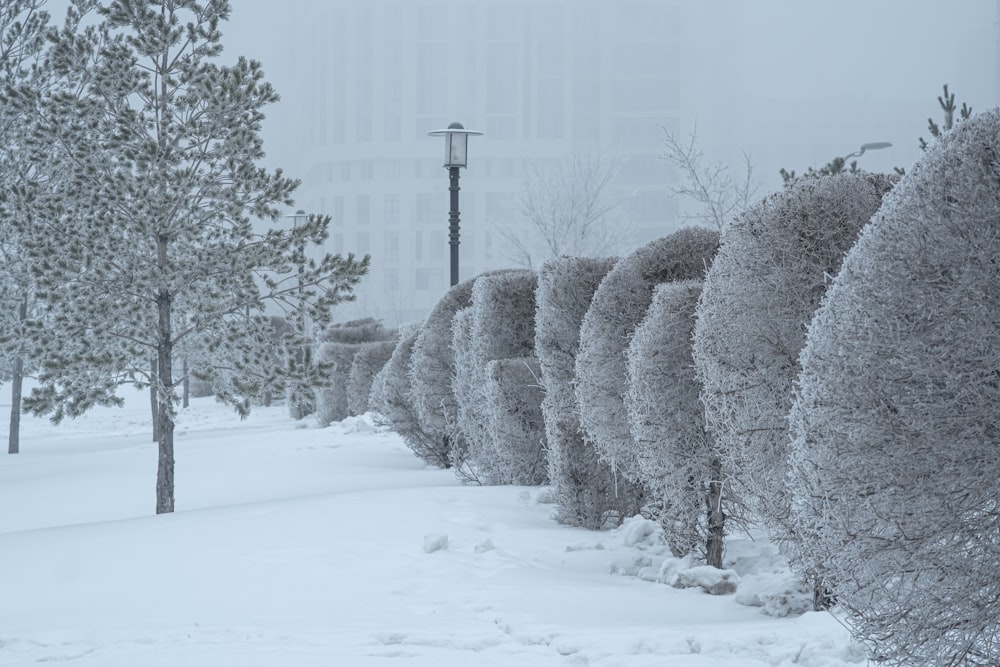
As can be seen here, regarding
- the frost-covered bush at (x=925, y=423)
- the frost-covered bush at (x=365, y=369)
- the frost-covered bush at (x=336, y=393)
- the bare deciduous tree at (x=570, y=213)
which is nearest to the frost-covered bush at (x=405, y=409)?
the frost-covered bush at (x=365, y=369)

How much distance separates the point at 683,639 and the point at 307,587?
2.51 metres

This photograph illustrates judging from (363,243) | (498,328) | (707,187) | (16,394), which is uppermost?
(363,243)

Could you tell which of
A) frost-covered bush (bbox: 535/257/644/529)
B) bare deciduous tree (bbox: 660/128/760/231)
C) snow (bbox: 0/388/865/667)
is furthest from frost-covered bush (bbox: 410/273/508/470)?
bare deciduous tree (bbox: 660/128/760/231)

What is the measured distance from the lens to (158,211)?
9828mm

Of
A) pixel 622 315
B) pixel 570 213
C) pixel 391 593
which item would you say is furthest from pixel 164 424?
pixel 570 213

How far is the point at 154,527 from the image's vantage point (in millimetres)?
7863

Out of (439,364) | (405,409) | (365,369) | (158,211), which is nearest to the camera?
(158,211)

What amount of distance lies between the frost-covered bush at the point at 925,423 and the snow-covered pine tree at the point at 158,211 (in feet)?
22.7

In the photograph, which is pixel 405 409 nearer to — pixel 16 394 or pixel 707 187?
pixel 16 394

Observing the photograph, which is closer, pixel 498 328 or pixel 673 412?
Answer: pixel 673 412

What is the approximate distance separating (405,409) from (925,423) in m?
10.5

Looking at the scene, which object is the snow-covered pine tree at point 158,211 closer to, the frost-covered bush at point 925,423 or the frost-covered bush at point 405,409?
the frost-covered bush at point 405,409

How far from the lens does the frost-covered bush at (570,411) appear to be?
8.10 metres

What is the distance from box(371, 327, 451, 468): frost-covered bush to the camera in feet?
43.1
